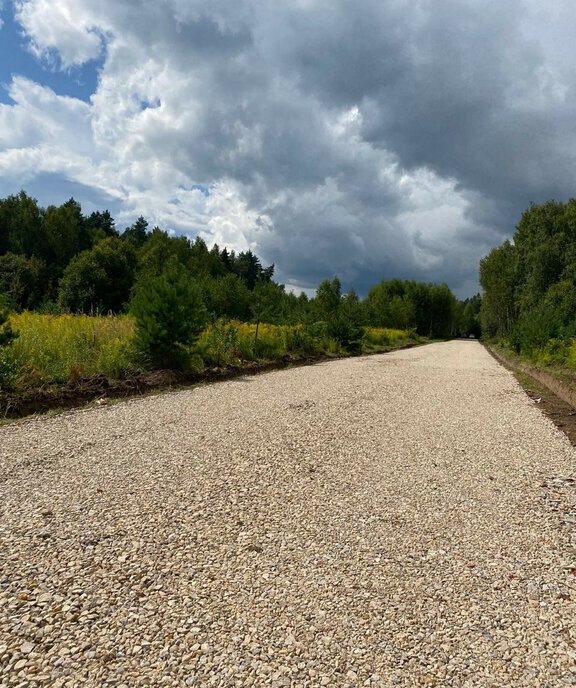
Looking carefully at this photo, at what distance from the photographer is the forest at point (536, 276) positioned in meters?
19.0

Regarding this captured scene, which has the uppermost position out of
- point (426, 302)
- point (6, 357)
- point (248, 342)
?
point (426, 302)

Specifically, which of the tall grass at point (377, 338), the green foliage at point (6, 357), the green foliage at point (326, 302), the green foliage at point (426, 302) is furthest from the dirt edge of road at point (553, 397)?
the green foliage at point (426, 302)

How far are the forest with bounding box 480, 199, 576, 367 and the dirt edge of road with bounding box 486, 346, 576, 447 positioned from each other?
4.79 m

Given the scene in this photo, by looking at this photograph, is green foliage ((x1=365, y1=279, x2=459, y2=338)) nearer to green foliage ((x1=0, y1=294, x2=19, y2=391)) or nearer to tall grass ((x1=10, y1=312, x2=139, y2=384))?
tall grass ((x1=10, y1=312, x2=139, y2=384))

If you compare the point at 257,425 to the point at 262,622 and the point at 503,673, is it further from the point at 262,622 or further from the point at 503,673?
the point at 503,673

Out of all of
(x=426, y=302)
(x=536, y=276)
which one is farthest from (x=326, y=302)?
(x=426, y=302)

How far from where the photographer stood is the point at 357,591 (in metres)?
2.63

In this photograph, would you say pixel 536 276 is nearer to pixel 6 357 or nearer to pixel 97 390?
pixel 97 390

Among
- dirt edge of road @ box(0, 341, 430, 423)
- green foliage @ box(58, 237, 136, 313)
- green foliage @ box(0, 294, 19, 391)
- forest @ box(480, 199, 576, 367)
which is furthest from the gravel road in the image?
green foliage @ box(58, 237, 136, 313)

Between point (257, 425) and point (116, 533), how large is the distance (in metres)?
3.27

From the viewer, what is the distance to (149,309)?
1013cm

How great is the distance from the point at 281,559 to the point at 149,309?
834 cm

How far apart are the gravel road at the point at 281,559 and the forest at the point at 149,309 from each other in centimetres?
418

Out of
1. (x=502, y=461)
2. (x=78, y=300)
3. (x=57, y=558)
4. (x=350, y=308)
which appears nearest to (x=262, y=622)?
(x=57, y=558)
